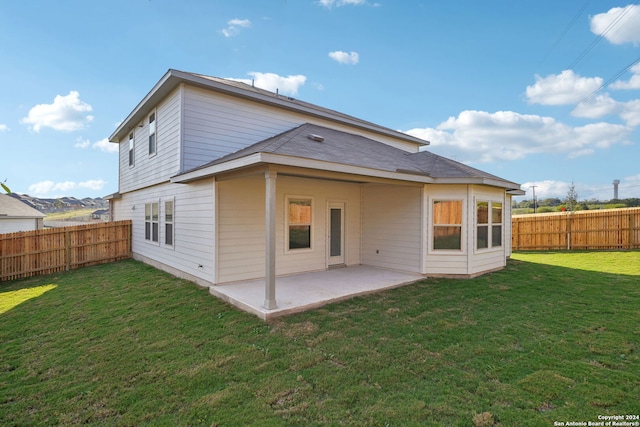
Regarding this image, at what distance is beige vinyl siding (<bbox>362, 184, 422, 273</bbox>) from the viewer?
8.20 metres

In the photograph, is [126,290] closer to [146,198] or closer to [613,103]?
[146,198]

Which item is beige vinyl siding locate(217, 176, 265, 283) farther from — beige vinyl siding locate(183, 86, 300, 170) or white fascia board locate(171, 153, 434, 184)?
beige vinyl siding locate(183, 86, 300, 170)

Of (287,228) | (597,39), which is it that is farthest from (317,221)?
(597,39)

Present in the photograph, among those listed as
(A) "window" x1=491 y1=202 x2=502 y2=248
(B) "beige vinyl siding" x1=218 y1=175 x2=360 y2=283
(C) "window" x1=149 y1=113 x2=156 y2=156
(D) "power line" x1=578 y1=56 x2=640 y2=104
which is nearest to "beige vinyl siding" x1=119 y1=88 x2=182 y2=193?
(C) "window" x1=149 y1=113 x2=156 y2=156

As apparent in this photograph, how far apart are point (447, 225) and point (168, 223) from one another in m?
8.12

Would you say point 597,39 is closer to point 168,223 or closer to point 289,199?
point 289,199

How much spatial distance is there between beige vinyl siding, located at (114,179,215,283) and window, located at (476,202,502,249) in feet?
23.1

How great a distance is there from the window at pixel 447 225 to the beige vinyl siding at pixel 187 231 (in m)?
5.76

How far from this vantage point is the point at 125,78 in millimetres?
11695

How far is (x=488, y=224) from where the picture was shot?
27.8 ft

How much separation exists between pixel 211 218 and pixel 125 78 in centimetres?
893

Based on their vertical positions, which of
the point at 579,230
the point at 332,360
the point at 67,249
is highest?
the point at 579,230

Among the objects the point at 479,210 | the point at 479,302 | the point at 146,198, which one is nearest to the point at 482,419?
the point at 479,302

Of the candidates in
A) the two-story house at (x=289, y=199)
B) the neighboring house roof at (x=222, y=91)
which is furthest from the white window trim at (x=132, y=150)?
the two-story house at (x=289, y=199)
